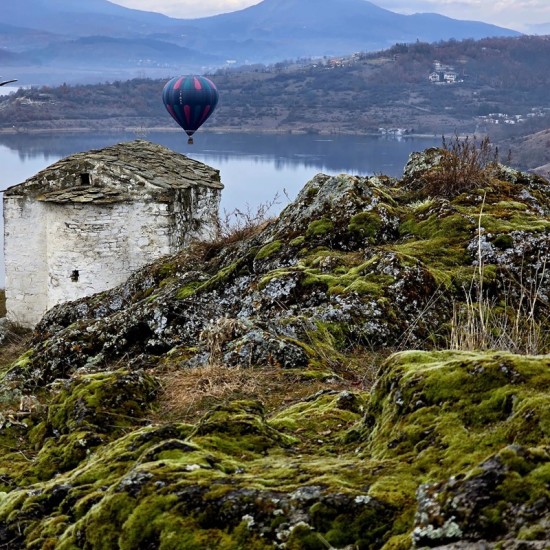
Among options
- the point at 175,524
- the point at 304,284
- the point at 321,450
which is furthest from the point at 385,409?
the point at 304,284

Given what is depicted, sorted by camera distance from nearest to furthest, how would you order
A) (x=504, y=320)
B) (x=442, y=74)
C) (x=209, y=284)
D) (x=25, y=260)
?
(x=504, y=320) → (x=209, y=284) → (x=25, y=260) → (x=442, y=74)

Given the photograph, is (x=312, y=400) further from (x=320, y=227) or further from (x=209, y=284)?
(x=320, y=227)

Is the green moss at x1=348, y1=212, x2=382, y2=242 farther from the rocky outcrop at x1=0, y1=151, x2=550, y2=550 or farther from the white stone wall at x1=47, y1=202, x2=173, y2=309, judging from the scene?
the white stone wall at x1=47, y1=202, x2=173, y2=309

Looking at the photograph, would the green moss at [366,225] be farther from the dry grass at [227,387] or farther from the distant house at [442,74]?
the distant house at [442,74]

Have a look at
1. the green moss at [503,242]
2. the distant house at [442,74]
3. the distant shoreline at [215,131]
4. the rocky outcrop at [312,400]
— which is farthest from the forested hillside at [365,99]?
the green moss at [503,242]

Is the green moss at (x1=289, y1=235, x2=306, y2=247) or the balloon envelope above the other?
the balloon envelope

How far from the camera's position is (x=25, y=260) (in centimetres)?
1902

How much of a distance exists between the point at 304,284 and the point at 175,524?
14.5ft

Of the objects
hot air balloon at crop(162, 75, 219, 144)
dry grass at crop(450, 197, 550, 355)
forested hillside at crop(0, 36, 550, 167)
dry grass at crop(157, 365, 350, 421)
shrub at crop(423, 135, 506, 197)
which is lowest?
dry grass at crop(157, 365, 350, 421)

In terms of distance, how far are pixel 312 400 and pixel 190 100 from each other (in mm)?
29959

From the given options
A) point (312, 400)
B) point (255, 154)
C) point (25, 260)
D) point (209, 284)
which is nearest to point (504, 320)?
point (312, 400)

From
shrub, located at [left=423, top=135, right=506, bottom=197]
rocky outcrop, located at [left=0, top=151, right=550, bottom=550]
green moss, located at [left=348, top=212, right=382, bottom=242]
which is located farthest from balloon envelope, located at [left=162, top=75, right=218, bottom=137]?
green moss, located at [left=348, top=212, right=382, bottom=242]

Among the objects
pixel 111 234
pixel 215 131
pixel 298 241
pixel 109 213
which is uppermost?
pixel 215 131

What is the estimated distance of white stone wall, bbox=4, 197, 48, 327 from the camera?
18.3 m
